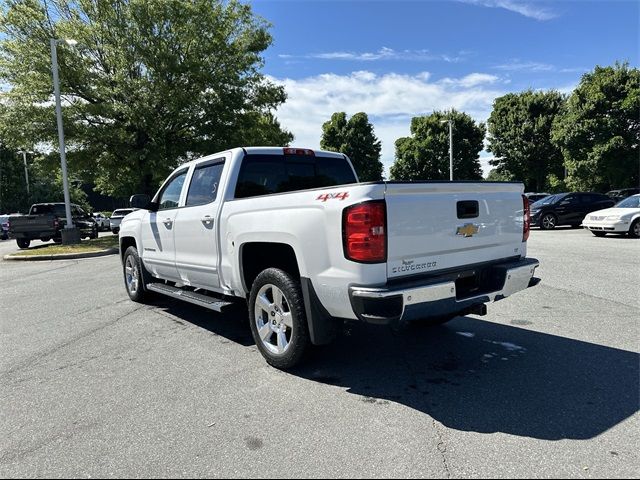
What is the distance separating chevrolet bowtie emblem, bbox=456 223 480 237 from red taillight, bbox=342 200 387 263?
88cm

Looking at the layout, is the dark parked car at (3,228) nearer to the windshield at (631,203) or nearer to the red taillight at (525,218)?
the red taillight at (525,218)

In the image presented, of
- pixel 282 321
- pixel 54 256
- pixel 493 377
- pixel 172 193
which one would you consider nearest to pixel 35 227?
pixel 54 256

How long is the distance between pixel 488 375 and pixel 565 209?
713 inches

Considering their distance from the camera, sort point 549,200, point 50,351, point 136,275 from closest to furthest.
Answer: point 50,351, point 136,275, point 549,200

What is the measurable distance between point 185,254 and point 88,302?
9.92 ft

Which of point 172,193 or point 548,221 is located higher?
point 172,193

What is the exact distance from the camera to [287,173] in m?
5.13

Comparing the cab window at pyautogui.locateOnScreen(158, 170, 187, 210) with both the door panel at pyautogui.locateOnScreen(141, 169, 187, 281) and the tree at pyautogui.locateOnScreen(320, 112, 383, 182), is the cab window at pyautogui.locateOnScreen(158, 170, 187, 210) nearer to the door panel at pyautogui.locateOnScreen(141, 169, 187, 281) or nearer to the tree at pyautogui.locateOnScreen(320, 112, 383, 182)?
the door panel at pyautogui.locateOnScreen(141, 169, 187, 281)

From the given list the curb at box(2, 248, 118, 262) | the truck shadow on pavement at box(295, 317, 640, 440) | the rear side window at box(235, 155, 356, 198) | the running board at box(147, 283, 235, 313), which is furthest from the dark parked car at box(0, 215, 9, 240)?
the truck shadow on pavement at box(295, 317, 640, 440)

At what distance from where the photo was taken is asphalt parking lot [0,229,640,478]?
263cm

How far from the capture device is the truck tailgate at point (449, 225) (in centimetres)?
329

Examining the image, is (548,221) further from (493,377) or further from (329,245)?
(329,245)

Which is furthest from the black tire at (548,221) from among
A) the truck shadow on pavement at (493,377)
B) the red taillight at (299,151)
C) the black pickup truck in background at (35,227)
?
the black pickup truck in background at (35,227)

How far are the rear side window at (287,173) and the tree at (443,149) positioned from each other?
38844mm
